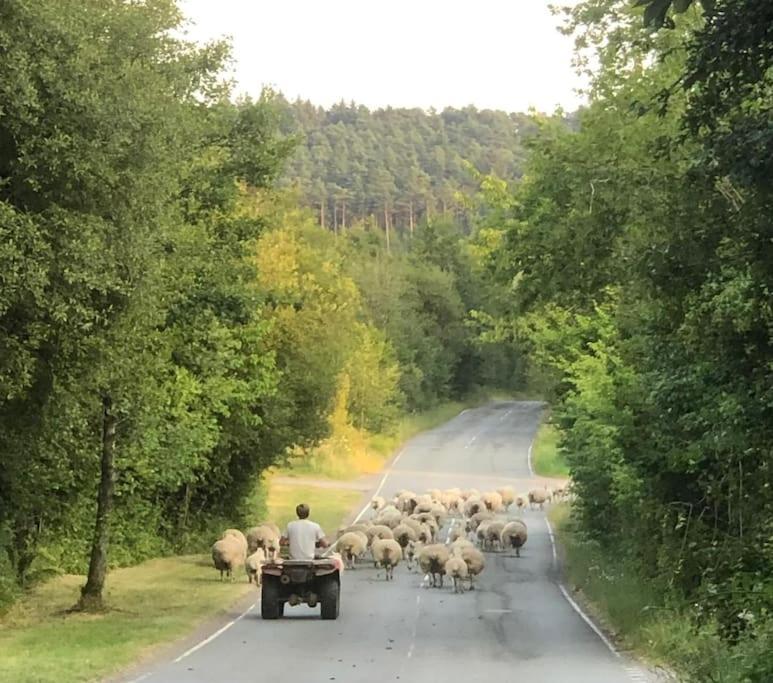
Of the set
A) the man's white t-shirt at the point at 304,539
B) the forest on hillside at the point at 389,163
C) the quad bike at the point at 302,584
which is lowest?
the quad bike at the point at 302,584

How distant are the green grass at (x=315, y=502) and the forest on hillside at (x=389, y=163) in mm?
86314

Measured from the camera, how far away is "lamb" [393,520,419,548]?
32.5m

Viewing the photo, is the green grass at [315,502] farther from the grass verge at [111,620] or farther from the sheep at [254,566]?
the sheep at [254,566]

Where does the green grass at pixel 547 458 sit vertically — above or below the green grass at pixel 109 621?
above

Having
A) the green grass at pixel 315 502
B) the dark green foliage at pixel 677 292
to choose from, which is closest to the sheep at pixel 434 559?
the dark green foliage at pixel 677 292

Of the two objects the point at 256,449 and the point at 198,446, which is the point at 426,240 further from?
the point at 198,446

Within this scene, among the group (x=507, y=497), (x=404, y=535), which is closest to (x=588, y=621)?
(x=404, y=535)

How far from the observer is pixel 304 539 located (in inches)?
797

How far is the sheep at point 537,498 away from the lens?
1887 inches

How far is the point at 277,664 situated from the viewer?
15.7 m

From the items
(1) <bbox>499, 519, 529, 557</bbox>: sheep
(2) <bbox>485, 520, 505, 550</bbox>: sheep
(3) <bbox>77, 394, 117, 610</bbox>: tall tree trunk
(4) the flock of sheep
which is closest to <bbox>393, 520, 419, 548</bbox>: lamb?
(4) the flock of sheep

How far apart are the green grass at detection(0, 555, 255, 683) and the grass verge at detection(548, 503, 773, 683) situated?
6952 millimetres

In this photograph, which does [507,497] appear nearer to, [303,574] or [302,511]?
[303,574]

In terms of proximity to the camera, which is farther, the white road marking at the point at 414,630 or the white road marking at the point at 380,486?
the white road marking at the point at 380,486
